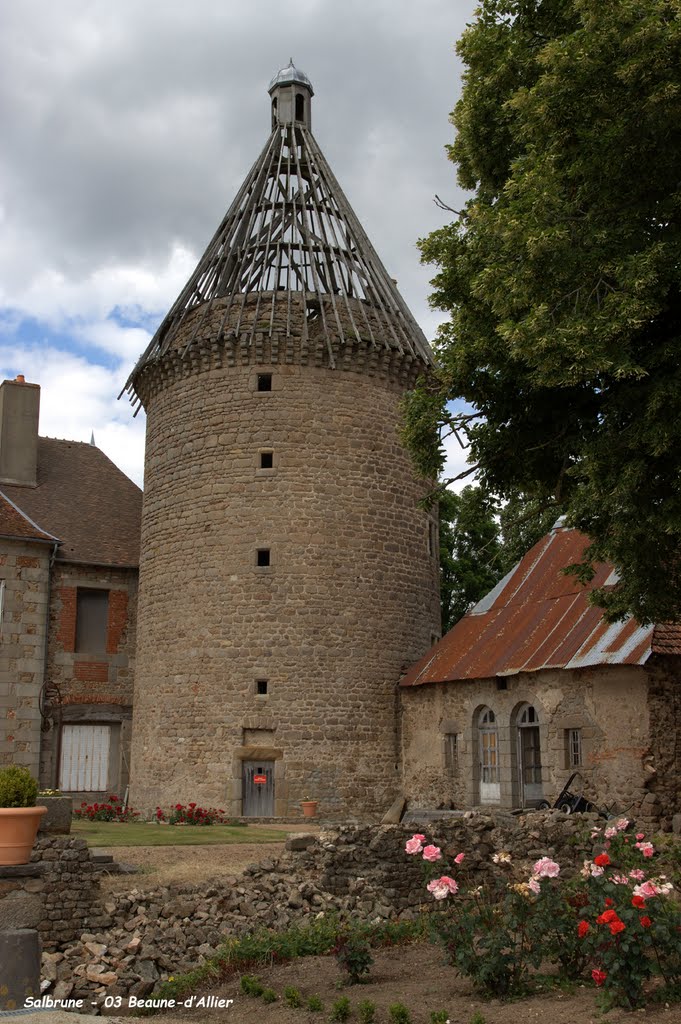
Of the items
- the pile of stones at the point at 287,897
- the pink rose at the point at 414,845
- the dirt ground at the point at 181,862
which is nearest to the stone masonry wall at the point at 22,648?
the dirt ground at the point at 181,862

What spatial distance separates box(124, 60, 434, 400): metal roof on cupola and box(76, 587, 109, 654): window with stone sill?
4.88 metres

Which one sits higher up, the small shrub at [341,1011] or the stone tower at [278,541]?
the stone tower at [278,541]

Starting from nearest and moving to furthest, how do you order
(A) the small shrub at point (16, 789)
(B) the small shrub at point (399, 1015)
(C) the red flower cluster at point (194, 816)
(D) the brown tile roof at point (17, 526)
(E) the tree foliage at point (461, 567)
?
(B) the small shrub at point (399, 1015), (A) the small shrub at point (16, 789), (C) the red flower cluster at point (194, 816), (D) the brown tile roof at point (17, 526), (E) the tree foliage at point (461, 567)

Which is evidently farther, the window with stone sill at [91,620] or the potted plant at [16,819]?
the window with stone sill at [91,620]

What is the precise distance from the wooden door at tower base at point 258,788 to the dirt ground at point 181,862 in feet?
15.2

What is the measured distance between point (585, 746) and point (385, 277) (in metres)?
12.4

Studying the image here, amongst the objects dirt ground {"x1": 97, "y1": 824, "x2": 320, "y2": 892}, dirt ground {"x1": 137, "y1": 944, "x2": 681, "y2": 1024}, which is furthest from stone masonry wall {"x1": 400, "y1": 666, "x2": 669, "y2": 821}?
dirt ground {"x1": 137, "y1": 944, "x2": 681, "y2": 1024}

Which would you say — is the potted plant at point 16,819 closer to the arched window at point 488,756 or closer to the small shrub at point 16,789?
the small shrub at point 16,789

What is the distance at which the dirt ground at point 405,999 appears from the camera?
7418mm

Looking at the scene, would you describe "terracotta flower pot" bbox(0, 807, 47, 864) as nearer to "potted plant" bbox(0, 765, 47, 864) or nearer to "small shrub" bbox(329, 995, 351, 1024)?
"potted plant" bbox(0, 765, 47, 864)

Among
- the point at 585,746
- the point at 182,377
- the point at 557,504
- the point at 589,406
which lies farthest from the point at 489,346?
the point at 182,377

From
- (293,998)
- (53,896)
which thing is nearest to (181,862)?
(53,896)

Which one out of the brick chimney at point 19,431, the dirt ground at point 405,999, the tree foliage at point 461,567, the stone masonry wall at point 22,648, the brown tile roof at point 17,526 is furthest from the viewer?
the tree foliage at point 461,567

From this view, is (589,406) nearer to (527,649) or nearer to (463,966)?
(463,966)
